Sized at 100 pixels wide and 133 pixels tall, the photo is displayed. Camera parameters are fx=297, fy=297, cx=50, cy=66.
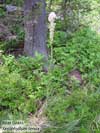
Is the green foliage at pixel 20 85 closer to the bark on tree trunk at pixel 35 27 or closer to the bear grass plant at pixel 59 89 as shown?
the bear grass plant at pixel 59 89

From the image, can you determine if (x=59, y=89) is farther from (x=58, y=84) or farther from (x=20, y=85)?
(x=20, y=85)

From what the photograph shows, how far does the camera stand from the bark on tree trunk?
355 centimetres

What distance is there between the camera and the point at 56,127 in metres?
2.82

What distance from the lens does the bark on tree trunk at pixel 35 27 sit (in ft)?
11.6

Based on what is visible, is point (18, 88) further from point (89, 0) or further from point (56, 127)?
point (89, 0)

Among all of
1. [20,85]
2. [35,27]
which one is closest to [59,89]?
[20,85]

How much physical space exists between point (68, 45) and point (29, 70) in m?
0.74

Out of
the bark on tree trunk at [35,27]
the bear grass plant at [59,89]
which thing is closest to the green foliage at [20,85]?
the bear grass plant at [59,89]

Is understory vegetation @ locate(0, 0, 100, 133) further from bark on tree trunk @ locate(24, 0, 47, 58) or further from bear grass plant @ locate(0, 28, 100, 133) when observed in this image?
bark on tree trunk @ locate(24, 0, 47, 58)

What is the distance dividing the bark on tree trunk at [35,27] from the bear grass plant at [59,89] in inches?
6.9

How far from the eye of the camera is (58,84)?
11.0 ft

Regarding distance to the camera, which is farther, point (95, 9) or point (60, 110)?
point (95, 9)

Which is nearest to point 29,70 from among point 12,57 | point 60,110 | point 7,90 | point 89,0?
point 12,57

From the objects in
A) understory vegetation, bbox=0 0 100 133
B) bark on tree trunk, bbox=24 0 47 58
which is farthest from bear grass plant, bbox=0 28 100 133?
bark on tree trunk, bbox=24 0 47 58
